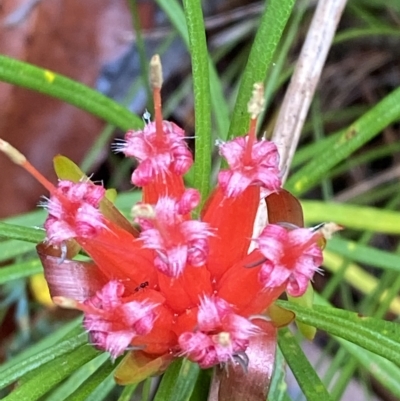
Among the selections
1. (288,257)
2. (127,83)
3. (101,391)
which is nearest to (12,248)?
(101,391)

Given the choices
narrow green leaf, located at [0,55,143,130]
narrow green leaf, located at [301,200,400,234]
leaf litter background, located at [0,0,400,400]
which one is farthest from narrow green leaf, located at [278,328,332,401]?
leaf litter background, located at [0,0,400,400]

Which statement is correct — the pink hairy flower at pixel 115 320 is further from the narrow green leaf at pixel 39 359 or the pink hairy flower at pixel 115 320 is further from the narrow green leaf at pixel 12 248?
the narrow green leaf at pixel 12 248

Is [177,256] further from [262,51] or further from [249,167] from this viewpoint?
[262,51]

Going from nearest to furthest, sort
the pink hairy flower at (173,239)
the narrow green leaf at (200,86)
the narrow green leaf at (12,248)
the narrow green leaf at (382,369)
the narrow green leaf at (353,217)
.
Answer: the pink hairy flower at (173,239)
the narrow green leaf at (200,86)
the narrow green leaf at (382,369)
the narrow green leaf at (12,248)
the narrow green leaf at (353,217)

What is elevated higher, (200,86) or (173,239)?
(200,86)

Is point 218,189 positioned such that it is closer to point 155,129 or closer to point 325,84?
point 155,129

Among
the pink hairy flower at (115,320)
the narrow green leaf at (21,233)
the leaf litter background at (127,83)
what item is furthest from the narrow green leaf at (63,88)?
the leaf litter background at (127,83)

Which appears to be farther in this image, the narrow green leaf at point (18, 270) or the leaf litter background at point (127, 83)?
the leaf litter background at point (127, 83)
